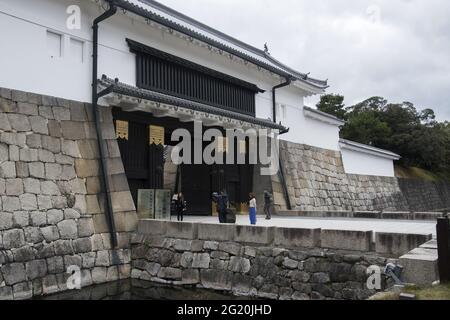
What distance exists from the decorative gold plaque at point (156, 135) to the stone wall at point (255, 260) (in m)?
2.90

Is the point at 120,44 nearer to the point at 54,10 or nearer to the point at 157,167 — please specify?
the point at 54,10

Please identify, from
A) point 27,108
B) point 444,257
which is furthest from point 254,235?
point 27,108

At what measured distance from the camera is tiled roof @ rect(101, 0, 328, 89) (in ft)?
35.8

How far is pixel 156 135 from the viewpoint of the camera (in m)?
11.9

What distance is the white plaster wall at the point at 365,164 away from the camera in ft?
76.2

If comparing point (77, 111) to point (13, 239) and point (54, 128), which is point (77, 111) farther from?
point (13, 239)

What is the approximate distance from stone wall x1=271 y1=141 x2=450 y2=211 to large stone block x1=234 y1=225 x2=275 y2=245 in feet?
25.2

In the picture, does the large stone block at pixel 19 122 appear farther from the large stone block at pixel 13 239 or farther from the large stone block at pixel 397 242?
the large stone block at pixel 397 242

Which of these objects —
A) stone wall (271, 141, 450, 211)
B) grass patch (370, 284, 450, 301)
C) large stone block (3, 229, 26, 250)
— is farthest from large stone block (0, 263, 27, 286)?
stone wall (271, 141, 450, 211)

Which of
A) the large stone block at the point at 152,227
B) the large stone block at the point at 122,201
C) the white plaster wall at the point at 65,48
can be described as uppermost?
the white plaster wall at the point at 65,48

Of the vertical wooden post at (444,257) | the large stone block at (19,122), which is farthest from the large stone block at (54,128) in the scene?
the vertical wooden post at (444,257)

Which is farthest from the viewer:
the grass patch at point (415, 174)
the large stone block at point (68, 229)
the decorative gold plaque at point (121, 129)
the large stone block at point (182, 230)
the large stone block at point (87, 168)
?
the grass patch at point (415, 174)

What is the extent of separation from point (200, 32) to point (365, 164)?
13.8 meters

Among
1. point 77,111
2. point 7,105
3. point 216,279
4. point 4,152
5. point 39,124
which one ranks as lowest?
point 216,279
